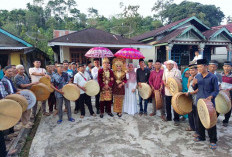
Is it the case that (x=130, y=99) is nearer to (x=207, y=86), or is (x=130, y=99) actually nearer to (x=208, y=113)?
(x=207, y=86)

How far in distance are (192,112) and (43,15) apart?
6294 cm

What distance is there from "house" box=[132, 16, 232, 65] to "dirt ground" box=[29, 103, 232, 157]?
1100cm

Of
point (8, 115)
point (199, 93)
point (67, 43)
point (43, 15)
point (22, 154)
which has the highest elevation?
point (43, 15)

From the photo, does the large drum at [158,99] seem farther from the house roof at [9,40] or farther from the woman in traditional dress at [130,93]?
the house roof at [9,40]

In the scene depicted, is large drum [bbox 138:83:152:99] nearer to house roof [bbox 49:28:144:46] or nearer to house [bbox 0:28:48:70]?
house roof [bbox 49:28:144:46]

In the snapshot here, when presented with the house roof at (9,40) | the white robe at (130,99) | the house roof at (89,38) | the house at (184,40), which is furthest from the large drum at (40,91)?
the house at (184,40)

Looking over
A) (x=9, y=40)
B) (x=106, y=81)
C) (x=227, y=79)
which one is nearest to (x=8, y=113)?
(x=106, y=81)

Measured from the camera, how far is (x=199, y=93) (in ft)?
10.8

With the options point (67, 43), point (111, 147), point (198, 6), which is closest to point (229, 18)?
point (198, 6)

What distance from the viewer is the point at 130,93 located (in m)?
5.10

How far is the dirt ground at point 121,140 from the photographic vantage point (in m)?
3.07

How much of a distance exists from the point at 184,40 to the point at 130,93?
38.2 feet

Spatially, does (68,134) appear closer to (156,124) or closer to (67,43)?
(156,124)

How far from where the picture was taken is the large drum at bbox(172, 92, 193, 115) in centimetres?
362
